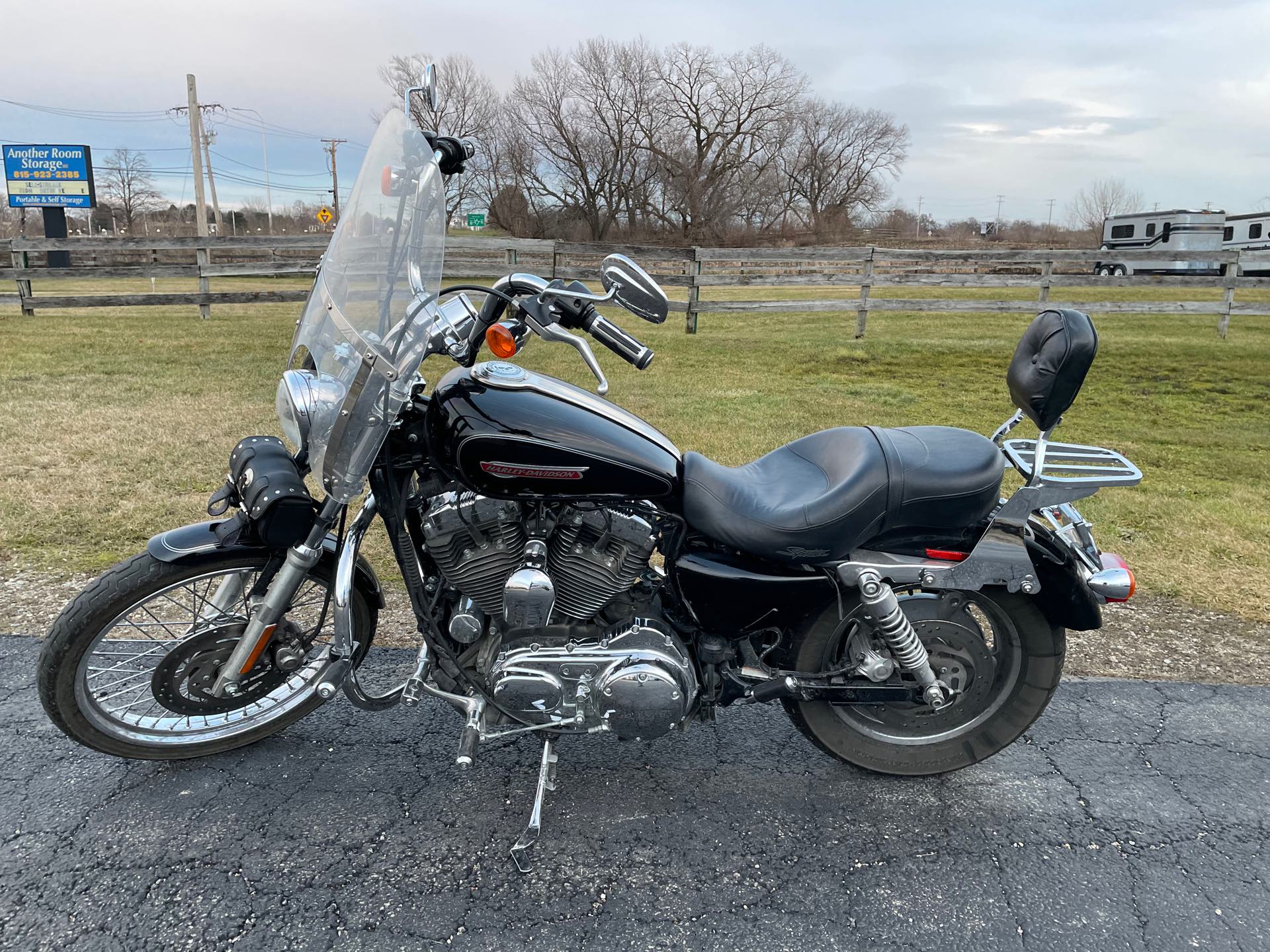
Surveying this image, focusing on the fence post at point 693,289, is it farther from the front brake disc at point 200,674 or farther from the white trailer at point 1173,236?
the white trailer at point 1173,236

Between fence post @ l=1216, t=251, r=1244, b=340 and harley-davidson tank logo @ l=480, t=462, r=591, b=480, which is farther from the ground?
fence post @ l=1216, t=251, r=1244, b=340

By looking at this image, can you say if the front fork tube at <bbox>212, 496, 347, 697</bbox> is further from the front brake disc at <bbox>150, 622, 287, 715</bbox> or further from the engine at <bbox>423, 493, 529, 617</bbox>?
the engine at <bbox>423, 493, 529, 617</bbox>

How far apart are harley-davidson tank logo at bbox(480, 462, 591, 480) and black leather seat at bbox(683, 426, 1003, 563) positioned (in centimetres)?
35

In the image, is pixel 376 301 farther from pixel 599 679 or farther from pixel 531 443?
pixel 599 679

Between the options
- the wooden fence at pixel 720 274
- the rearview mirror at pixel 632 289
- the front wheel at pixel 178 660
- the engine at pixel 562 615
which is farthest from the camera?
the wooden fence at pixel 720 274

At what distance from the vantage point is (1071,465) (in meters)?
2.45

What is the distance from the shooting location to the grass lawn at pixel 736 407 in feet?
15.4

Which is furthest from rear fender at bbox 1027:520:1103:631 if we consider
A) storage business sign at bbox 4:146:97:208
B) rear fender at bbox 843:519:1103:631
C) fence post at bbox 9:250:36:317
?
storage business sign at bbox 4:146:97:208

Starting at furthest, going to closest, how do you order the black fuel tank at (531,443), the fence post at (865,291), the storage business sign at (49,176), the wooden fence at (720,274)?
1. the storage business sign at (49,176)
2. the fence post at (865,291)
3. the wooden fence at (720,274)
4. the black fuel tank at (531,443)

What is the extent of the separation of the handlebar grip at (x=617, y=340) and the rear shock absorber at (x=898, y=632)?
0.89m

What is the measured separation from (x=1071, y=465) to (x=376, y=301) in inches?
79.4

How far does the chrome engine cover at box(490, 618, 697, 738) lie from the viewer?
7.78 ft

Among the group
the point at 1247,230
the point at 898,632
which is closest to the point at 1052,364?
the point at 898,632

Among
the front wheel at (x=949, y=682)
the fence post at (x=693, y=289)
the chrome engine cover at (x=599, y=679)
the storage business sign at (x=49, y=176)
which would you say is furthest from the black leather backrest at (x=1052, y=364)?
the storage business sign at (x=49, y=176)
